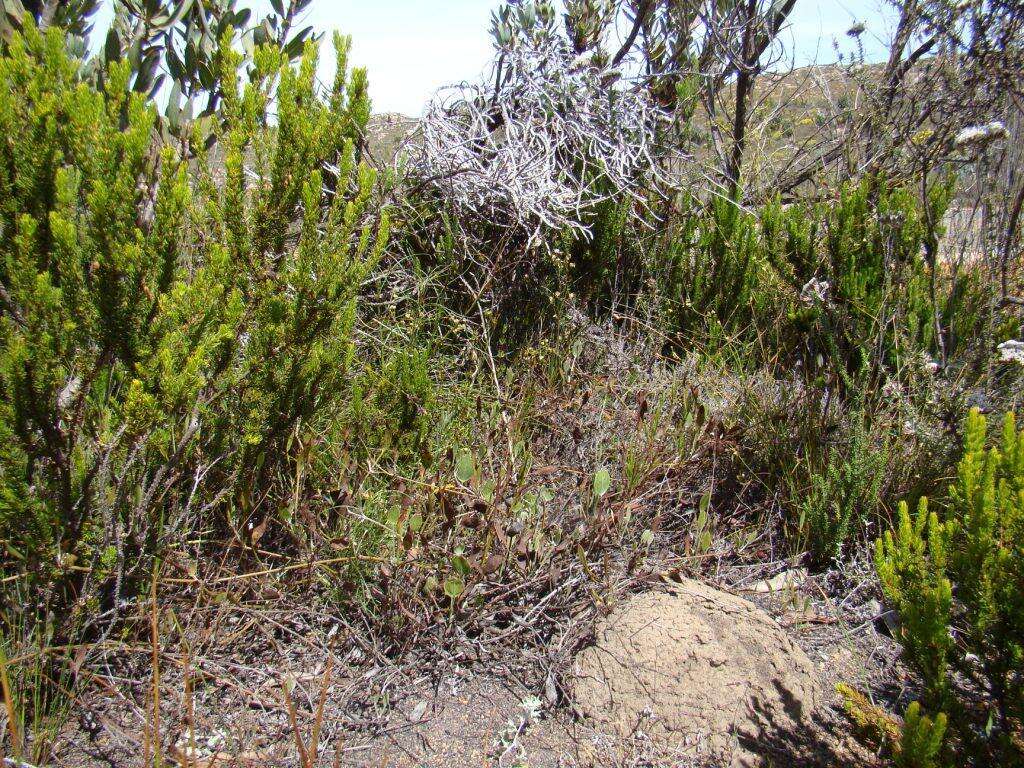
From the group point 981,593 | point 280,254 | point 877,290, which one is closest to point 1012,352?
point 877,290

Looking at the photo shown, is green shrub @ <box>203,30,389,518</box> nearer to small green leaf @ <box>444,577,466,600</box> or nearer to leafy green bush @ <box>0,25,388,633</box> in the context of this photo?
leafy green bush @ <box>0,25,388,633</box>

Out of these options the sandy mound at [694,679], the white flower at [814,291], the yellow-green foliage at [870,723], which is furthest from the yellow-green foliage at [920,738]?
the white flower at [814,291]

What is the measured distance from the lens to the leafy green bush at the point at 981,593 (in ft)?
5.74

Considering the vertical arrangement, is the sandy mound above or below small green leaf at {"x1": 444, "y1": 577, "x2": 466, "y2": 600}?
below

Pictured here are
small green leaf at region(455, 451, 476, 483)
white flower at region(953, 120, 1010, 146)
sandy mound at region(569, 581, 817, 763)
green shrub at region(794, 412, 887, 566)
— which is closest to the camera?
sandy mound at region(569, 581, 817, 763)

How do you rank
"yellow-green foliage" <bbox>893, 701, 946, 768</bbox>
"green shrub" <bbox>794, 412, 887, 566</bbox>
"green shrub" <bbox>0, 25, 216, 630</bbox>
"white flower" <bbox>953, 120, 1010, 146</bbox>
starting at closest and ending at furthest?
"yellow-green foliage" <bbox>893, 701, 946, 768</bbox>, "green shrub" <bbox>0, 25, 216, 630</bbox>, "green shrub" <bbox>794, 412, 887, 566</bbox>, "white flower" <bbox>953, 120, 1010, 146</bbox>

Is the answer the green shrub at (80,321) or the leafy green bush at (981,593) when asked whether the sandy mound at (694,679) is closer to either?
the leafy green bush at (981,593)

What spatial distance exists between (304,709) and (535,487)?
114cm

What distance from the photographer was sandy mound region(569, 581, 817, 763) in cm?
222

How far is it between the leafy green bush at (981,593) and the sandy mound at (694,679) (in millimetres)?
556

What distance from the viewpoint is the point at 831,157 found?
5355 mm

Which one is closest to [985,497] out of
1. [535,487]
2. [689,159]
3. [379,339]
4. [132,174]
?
[535,487]

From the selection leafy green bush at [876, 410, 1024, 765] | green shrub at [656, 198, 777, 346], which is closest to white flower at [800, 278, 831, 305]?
green shrub at [656, 198, 777, 346]

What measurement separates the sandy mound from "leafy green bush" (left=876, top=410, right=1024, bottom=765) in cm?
56
